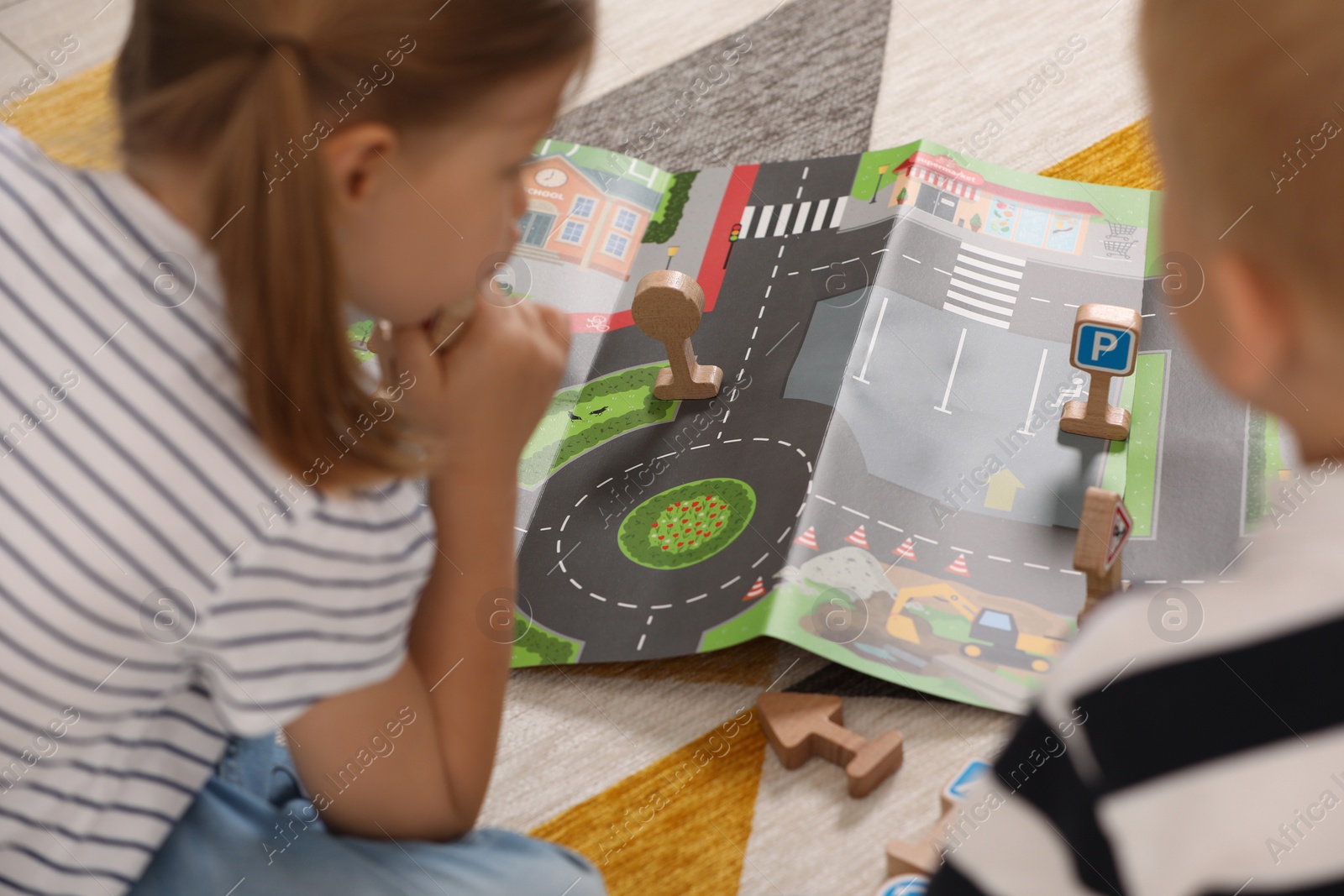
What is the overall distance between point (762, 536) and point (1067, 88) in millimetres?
608

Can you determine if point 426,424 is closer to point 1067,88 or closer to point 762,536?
point 762,536

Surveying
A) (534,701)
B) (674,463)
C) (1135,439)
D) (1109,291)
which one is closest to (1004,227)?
(1109,291)

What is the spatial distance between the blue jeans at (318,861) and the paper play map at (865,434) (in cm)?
19

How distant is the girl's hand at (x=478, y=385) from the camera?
1.84ft

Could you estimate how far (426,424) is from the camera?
0.56m

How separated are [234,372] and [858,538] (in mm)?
453

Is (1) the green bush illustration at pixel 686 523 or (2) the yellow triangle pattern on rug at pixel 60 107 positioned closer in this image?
(1) the green bush illustration at pixel 686 523

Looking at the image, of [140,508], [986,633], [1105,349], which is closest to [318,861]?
[140,508]

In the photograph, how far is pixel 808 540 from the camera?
0.78m

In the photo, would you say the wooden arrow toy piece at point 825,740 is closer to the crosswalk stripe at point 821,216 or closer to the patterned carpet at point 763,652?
the patterned carpet at point 763,652

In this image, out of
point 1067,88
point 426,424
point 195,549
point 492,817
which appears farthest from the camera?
point 1067,88

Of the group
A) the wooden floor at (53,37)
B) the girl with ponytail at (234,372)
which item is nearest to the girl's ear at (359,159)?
the girl with ponytail at (234,372)

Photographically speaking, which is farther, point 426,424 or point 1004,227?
point 1004,227

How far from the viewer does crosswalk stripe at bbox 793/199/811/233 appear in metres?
0.98
